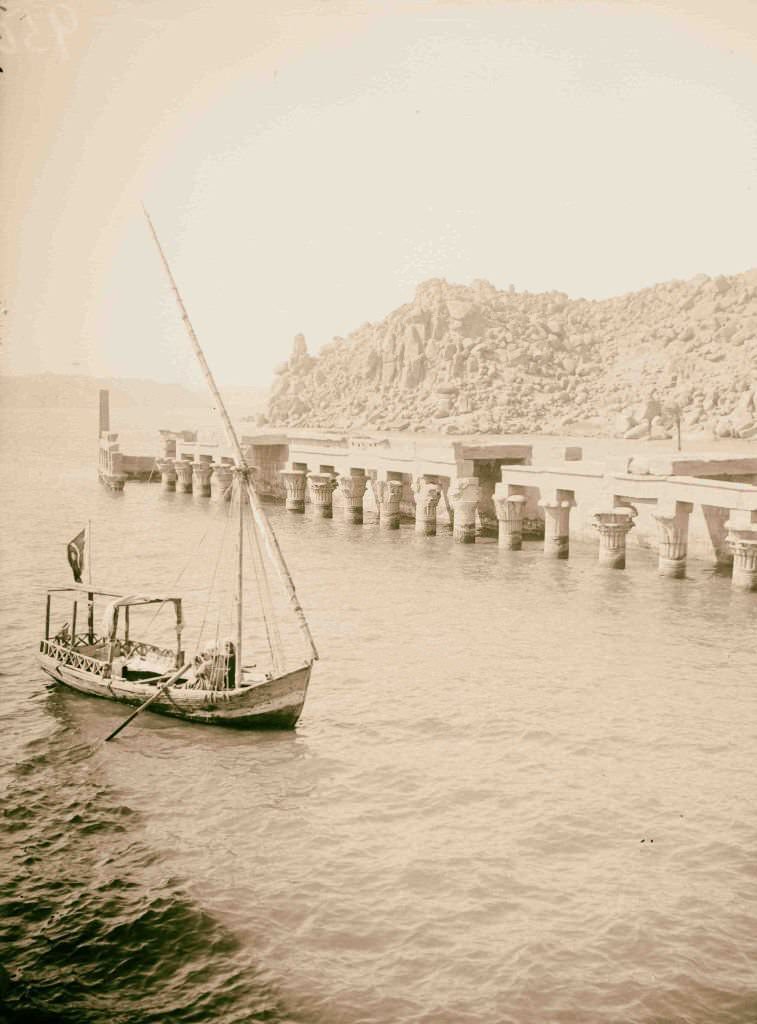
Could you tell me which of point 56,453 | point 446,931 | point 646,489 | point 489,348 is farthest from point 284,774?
point 489,348

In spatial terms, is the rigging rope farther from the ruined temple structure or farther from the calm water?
the ruined temple structure

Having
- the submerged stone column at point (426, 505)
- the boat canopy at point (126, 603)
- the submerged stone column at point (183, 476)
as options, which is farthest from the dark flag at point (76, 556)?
the submerged stone column at point (183, 476)

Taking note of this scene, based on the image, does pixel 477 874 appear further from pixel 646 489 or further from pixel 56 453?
pixel 56 453

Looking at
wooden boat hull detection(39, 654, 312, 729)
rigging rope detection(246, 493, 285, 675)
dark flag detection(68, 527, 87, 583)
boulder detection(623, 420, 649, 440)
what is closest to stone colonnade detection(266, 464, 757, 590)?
rigging rope detection(246, 493, 285, 675)

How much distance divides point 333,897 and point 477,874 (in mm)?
2832

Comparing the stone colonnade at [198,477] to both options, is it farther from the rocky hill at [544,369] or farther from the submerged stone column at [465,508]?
the rocky hill at [544,369]

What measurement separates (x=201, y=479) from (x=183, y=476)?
3253 millimetres

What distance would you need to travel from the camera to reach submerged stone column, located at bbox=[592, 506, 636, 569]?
4866 centimetres

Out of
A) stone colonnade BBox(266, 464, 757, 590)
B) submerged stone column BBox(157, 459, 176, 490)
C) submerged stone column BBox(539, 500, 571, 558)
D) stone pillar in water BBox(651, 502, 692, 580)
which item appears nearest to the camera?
stone colonnade BBox(266, 464, 757, 590)

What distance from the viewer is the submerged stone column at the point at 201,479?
Answer: 81.6 meters

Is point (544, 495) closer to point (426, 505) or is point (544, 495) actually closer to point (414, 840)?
point (426, 505)

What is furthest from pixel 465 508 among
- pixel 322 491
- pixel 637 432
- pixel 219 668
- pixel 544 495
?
pixel 637 432

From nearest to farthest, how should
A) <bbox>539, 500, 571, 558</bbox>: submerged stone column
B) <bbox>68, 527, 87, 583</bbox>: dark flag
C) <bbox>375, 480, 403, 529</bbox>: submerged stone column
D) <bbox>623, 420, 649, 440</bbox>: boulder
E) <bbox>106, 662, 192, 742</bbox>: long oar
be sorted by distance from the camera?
<bbox>106, 662, 192, 742</bbox>: long oar
<bbox>68, 527, 87, 583</bbox>: dark flag
<bbox>539, 500, 571, 558</bbox>: submerged stone column
<bbox>375, 480, 403, 529</bbox>: submerged stone column
<bbox>623, 420, 649, 440</bbox>: boulder

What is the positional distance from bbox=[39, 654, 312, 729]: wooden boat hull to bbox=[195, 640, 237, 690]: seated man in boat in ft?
1.75
